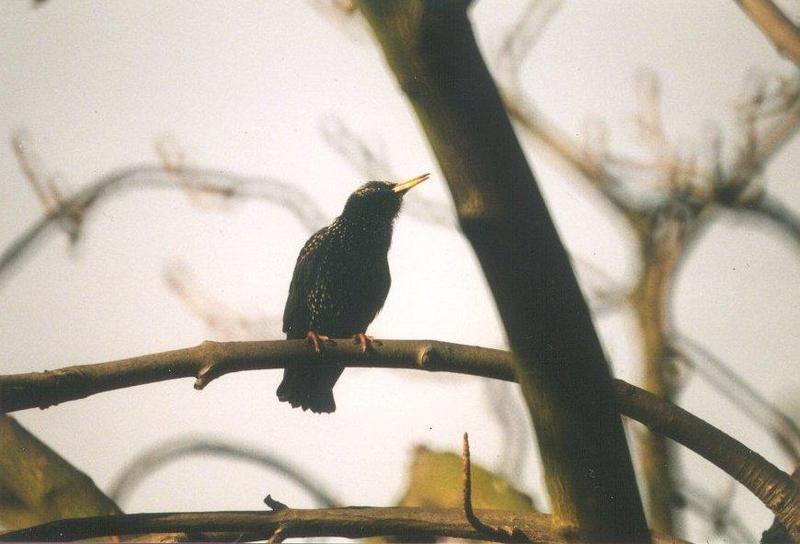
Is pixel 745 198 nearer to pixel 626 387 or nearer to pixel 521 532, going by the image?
pixel 626 387

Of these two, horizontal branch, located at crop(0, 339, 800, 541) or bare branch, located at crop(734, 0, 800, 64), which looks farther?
bare branch, located at crop(734, 0, 800, 64)

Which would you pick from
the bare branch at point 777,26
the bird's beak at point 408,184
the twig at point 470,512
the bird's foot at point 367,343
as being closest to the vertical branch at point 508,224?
the twig at point 470,512

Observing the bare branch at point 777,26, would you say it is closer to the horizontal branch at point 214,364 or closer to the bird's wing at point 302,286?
the horizontal branch at point 214,364

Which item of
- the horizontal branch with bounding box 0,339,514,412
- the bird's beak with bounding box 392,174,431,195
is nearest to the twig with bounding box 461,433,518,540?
the horizontal branch with bounding box 0,339,514,412

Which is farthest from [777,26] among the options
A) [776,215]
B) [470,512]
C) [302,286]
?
[302,286]

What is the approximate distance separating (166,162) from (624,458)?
5.90ft

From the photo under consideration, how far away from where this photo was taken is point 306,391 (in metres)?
2.81

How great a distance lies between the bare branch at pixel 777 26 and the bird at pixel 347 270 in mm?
1245

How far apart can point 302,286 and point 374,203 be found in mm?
411

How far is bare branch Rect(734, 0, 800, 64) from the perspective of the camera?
2264 mm

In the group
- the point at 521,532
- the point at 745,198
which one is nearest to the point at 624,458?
the point at 521,532

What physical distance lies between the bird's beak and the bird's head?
2 centimetres

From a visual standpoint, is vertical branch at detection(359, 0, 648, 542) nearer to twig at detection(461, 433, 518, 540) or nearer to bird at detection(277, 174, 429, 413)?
twig at detection(461, 433, 518, 540)

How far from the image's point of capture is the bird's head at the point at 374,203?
305cm
